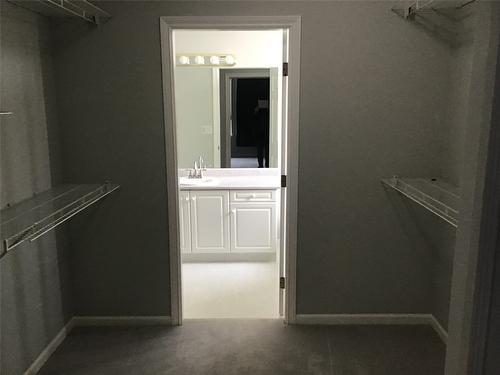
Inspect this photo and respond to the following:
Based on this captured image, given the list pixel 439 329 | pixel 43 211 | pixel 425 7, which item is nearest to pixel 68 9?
pixel 43 211

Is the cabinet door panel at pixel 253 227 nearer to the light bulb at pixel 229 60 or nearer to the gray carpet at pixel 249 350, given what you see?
the gray carpet at pixel 249 350

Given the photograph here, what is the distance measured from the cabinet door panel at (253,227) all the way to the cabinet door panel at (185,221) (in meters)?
0.41

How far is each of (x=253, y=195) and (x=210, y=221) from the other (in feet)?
1.55

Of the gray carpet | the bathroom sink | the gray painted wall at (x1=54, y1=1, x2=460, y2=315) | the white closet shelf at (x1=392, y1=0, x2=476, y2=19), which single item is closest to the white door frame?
the gray painted wall at (x1=54, y1=1, x2=460, y2=315)

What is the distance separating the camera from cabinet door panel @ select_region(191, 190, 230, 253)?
4086mm

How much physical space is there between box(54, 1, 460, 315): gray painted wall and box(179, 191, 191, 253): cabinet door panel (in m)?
1.16

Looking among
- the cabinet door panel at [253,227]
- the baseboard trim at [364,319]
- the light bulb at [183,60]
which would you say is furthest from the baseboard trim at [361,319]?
the light bulb at [183,60]

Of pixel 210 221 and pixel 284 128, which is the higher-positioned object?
pixel 284 128

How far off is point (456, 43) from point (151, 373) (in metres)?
2.60

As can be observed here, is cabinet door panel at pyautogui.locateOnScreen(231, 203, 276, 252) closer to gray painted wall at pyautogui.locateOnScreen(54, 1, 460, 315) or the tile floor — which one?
the tile floor

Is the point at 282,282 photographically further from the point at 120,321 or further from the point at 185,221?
the point at 185,221

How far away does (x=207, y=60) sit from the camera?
4.23m

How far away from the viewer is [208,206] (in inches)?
162

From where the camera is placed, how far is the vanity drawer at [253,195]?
4074 mm
